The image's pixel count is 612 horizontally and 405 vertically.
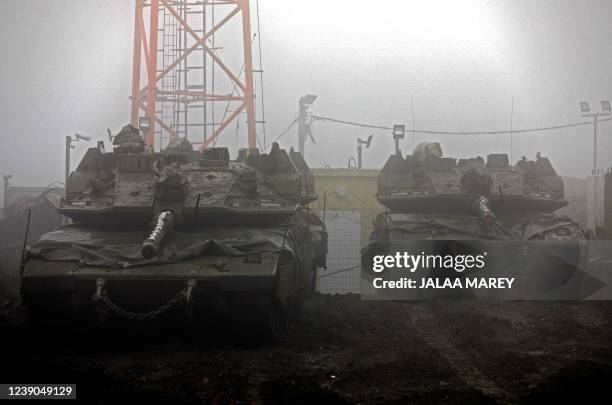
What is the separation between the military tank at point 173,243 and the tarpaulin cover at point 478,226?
1.89m

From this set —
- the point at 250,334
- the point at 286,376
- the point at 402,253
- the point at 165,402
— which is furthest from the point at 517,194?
the point at 165,402

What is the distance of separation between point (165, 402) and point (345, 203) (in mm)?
19235

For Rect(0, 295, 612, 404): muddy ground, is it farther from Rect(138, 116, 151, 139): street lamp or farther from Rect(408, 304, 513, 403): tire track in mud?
Rect(138, 116, 151, 139): street lamp

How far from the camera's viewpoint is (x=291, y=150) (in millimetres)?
16516

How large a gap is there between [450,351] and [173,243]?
154 inches

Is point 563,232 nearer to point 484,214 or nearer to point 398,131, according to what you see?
point 484,214

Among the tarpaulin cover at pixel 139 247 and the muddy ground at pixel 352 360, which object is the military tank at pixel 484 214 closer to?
the muddy ground at pixel 352 360

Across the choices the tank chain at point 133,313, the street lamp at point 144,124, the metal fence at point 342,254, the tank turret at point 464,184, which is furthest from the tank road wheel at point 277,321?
the metal fence at point 342,254

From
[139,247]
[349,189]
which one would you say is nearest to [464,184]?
[139,247]

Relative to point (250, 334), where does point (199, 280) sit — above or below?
above

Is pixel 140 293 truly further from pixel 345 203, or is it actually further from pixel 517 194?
pixel 345 203

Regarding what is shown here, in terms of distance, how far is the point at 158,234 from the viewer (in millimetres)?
10984

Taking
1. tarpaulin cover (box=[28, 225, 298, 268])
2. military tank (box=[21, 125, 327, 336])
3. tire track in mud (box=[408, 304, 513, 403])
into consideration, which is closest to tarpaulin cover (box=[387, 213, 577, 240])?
tire track in mud (box=[408, 304, 513, 403])

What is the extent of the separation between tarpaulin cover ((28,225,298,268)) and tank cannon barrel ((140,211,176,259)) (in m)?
0.11
